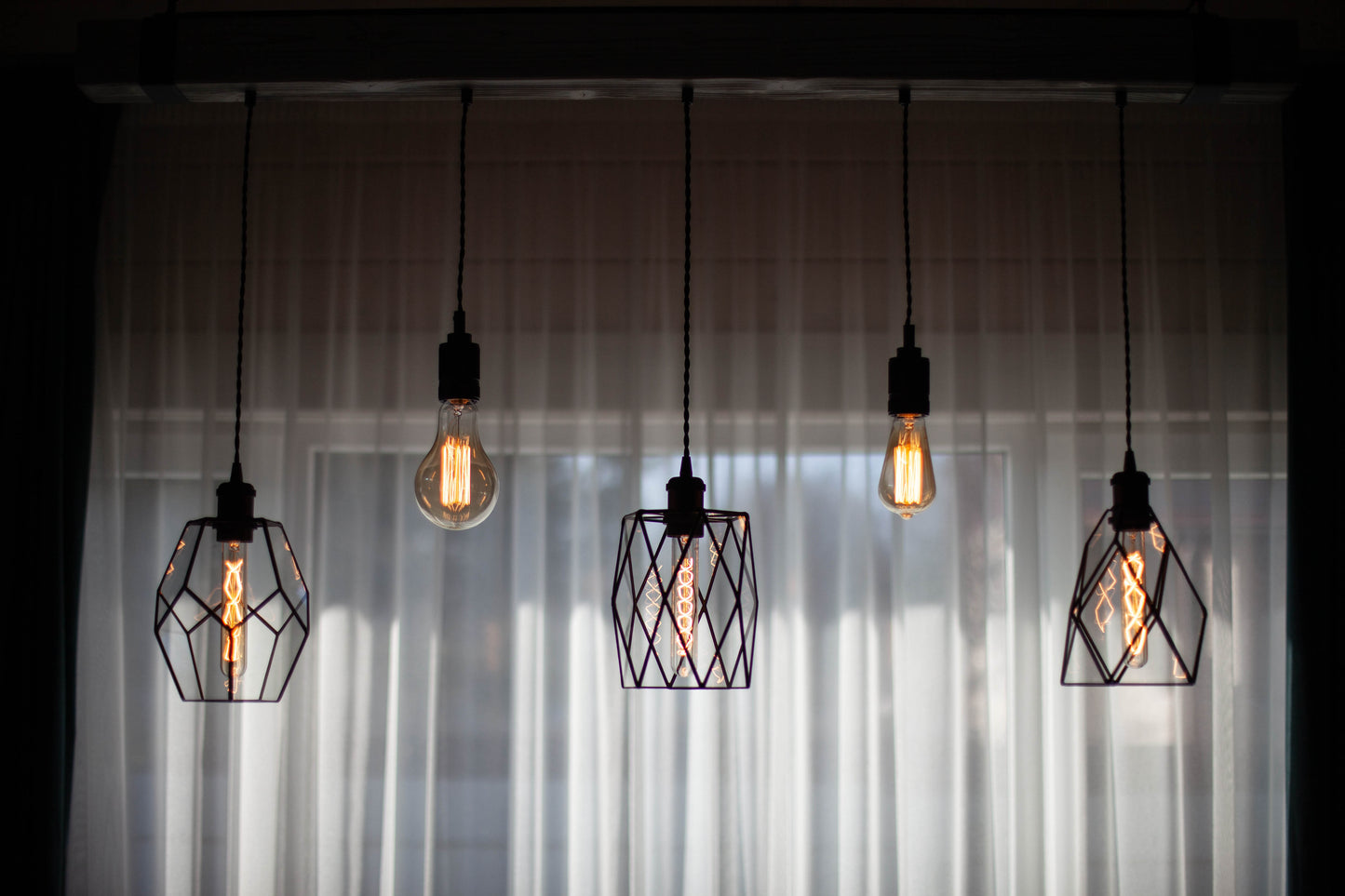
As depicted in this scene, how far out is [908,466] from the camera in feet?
4.10

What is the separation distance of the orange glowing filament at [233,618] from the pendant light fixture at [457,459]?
192 mm

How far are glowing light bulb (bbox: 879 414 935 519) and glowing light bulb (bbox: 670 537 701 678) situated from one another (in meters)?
0.37

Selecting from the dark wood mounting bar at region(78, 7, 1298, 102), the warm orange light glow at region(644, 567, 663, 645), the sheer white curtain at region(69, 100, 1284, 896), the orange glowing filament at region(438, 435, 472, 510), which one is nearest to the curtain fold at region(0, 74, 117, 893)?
the sheer white curtain at region(69, 100, 1284, 896)

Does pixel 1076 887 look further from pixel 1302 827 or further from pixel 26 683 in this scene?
pixel 26 683

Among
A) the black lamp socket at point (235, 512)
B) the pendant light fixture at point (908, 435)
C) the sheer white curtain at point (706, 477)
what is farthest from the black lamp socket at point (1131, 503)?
the sheer white curtain at point (706, 477)

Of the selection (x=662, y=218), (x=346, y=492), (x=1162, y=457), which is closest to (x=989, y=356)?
(x=1162, y=457)

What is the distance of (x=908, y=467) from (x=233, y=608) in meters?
0.77

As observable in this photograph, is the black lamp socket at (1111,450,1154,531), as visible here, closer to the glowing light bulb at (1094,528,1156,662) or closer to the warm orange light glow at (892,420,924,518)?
the glowing light bulb at (1094,528,1156,662)

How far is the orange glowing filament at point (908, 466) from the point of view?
1249 mm

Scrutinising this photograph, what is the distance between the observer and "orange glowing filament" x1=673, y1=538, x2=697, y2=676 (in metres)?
0.96

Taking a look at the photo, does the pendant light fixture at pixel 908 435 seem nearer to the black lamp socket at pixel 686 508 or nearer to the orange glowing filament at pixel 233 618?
the black lamp socket at pixel 686 508

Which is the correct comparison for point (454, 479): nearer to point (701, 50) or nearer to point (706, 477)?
point (701, 50)

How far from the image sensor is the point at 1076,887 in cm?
208

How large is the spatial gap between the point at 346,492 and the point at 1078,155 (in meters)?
1.74
